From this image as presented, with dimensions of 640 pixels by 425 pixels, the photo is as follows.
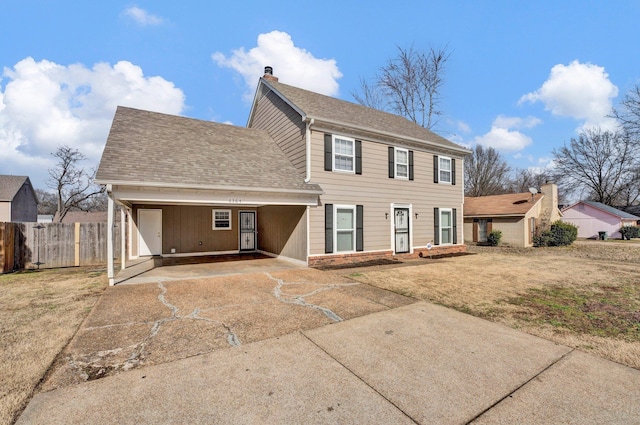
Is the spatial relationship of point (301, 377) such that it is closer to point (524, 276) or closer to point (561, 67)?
point (524, 276)

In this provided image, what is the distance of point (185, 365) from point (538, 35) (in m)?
15.5

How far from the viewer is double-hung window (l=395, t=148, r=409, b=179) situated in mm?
12289

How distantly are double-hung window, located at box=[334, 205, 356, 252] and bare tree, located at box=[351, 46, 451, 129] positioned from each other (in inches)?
624

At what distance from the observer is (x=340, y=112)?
12102mm

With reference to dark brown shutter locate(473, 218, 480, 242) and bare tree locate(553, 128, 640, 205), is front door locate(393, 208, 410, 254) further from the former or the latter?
bare tree locate(553, 128, 640, 205)

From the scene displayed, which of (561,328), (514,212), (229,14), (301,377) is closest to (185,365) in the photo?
(301,377)

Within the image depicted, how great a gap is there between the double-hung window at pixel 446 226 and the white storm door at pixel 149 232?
12.8m

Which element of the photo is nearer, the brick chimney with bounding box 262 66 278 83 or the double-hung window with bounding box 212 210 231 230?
the double-hung window with bounding box 212 210 231 230

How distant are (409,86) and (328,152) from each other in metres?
16.6

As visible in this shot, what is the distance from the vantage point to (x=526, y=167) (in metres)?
43.2

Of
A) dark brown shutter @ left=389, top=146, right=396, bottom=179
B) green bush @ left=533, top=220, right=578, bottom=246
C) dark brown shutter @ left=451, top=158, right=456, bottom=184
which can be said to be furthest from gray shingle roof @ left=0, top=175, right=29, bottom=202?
green bush @ left=533, top=220, right=578, bottom=246

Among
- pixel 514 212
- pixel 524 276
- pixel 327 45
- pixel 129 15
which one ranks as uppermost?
pixel 327 45

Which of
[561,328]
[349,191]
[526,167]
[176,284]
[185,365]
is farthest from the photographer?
[526,167]

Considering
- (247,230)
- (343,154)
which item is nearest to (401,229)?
(343,154)
